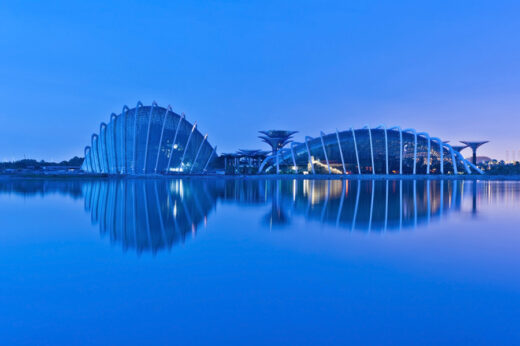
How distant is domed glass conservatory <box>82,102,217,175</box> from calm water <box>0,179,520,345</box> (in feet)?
203

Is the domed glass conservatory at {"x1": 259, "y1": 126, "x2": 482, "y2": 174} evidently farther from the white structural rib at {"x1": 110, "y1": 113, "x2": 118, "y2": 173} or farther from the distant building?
the white structural rib at {"x1": 110, "y1": 113, "x2": 118, "y2": 173}

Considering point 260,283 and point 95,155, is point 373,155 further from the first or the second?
point 260,283

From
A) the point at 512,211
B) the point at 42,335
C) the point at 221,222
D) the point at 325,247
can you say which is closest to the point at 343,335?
the point at 42,335

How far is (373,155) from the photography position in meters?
78.9

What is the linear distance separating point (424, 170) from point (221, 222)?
233ft

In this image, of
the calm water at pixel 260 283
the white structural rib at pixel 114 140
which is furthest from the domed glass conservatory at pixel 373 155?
the calm water at pixel 260 283

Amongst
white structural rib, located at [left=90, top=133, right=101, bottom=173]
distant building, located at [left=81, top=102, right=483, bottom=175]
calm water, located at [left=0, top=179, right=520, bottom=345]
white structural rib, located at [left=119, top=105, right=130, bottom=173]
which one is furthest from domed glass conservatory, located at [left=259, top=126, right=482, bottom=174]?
calm water, located at [left=0, top=179, right=520, bottom=345]

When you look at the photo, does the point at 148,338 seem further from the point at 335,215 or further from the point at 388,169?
the point at 388,169

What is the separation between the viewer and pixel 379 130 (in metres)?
81.1

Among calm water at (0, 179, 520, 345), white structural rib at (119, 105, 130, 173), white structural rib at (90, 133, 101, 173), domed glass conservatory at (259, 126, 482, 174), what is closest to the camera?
calm water at (0, 179, 520, 345)

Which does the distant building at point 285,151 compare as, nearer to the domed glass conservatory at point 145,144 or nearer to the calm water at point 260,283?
the domed glass conservatory at point 145,144

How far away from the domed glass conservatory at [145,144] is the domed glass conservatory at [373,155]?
62.1 feet

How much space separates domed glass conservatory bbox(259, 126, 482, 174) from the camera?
77.3m

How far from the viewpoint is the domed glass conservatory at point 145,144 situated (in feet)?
244
